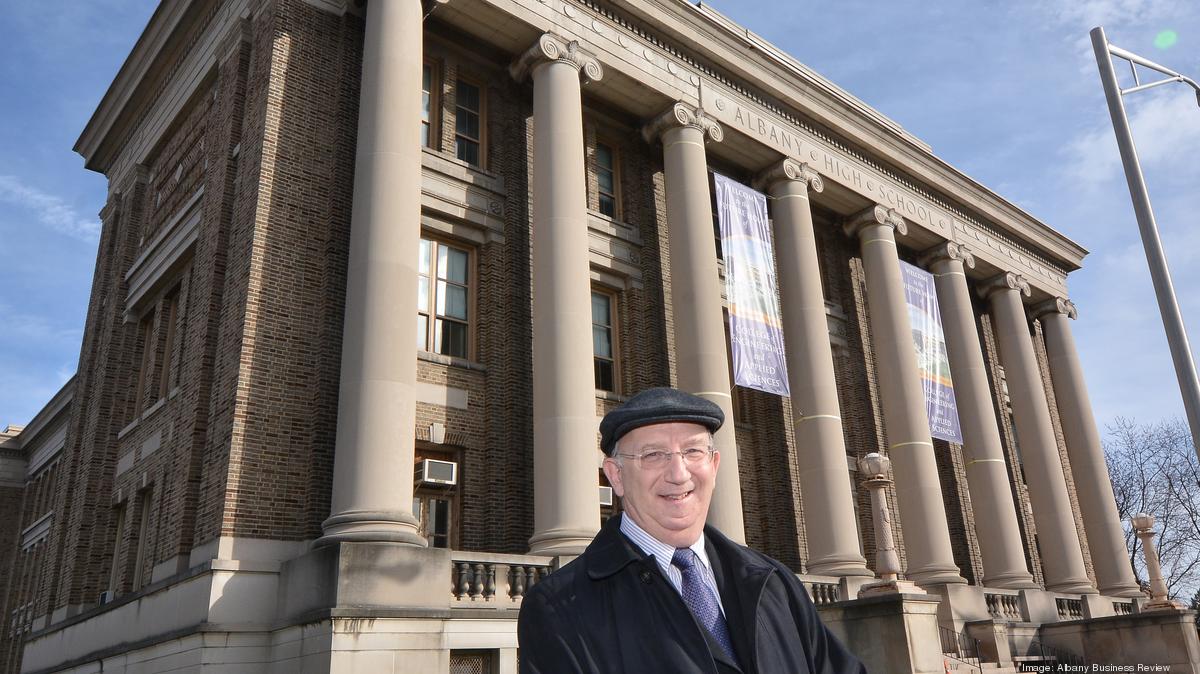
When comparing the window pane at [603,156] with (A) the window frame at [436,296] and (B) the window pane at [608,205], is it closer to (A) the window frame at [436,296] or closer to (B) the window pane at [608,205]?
(B) the window pane at [608,205]

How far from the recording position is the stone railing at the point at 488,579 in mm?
12820

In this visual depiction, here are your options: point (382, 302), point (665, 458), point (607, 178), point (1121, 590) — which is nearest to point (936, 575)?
point (1121, 590)

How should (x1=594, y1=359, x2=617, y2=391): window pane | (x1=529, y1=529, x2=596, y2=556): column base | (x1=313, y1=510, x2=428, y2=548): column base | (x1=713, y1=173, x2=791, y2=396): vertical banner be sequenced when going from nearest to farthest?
(x1=313, y1=510, x2=428, y2=548): column base < (x1=529, y1=529, x2=596, y2=556): column base < (x1=713, y1=173, x2=791, y2=396): vertical banner < (x1=594, y1=359, x2=617, y2=391): window pane

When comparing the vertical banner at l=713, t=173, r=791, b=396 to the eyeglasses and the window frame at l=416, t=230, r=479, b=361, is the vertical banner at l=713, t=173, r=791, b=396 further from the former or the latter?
the eyeglasses

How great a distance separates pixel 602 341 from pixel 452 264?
3893mm

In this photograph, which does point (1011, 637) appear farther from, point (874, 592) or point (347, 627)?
point (347, 627)

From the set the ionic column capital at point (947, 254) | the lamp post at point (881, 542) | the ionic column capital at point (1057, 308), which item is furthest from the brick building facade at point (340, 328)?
the ionic column capital at point (1057, 308)

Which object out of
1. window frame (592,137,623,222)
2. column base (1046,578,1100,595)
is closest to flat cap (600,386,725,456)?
window frame (592,137,623,222)

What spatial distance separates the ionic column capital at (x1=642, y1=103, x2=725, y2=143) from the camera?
65.6 ft

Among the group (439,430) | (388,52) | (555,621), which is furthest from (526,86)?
(555,621)

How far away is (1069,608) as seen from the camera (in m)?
23.7

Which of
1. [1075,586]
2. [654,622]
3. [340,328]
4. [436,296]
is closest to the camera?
[654,622]

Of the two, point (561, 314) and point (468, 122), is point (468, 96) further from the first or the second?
point (561, 314)

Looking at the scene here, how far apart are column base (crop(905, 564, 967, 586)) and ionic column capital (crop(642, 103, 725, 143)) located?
1114 centimetres
